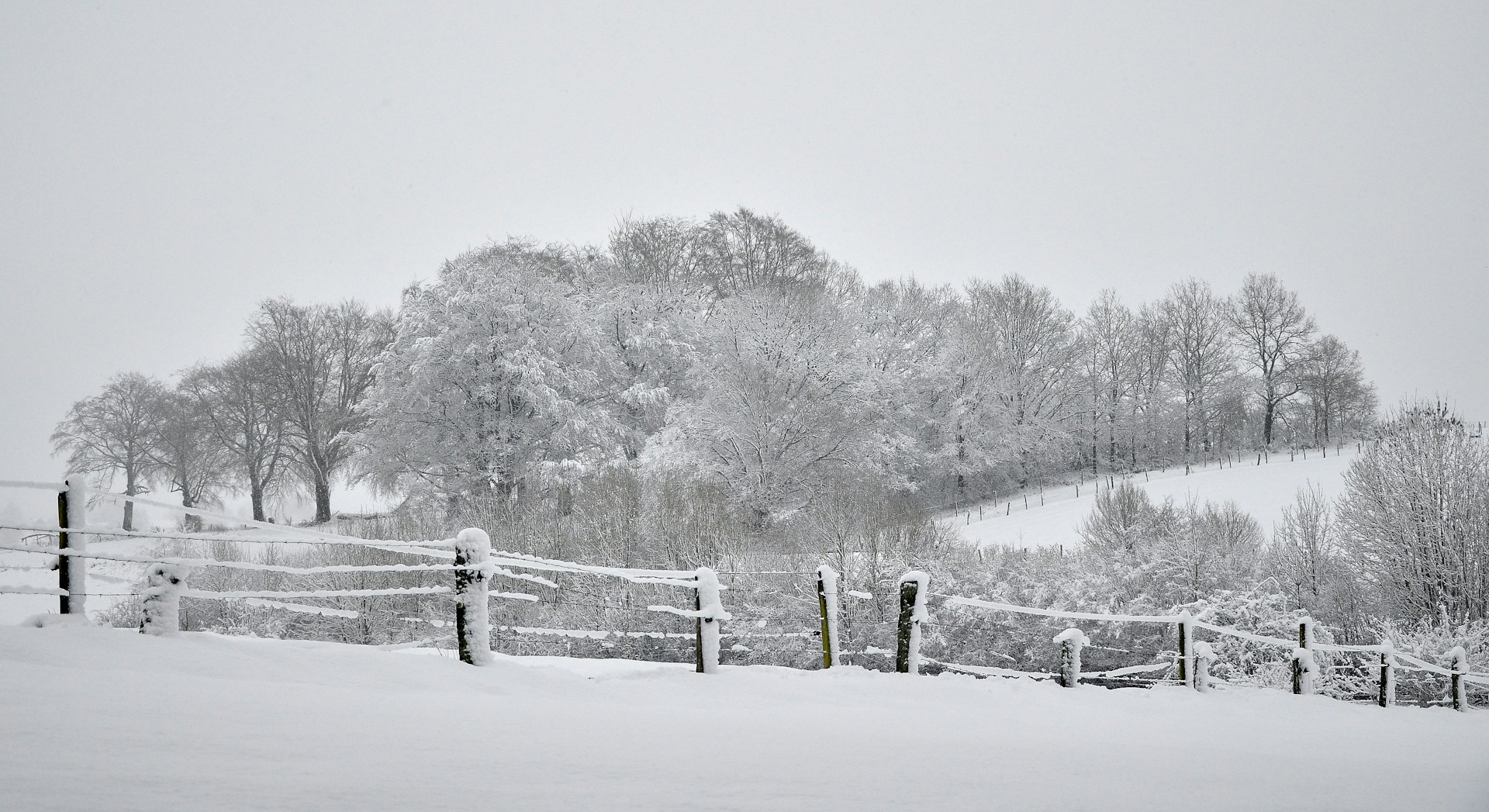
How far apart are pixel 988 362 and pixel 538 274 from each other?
2745cm

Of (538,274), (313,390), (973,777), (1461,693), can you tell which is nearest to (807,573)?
(1461,693)

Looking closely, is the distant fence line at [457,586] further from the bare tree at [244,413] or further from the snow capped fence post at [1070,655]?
the bare tree at [244,413]

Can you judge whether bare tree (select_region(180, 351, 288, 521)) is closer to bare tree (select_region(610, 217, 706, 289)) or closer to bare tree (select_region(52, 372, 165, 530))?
bare tree (select_region(52, 372, 165, 530))

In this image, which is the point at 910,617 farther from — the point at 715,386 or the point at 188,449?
the point at 188,449

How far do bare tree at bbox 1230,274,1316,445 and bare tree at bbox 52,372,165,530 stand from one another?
59.0 m

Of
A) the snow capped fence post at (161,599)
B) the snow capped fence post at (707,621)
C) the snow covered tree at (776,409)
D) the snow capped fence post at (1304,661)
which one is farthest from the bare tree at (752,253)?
the snow capped fence post at (161,599)

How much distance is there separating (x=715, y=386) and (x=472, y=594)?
78.8 feet

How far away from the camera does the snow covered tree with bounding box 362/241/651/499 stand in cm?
2659

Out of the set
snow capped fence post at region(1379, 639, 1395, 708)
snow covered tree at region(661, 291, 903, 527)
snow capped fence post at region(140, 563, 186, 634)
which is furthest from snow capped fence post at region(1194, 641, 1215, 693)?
snow covered tree at region(661, 291, 903, 527)

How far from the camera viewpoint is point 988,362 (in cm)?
4744

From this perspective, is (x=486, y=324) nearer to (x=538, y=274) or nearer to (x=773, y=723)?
(x=538, y=274)

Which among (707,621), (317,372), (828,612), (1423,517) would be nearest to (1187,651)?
(828,612)

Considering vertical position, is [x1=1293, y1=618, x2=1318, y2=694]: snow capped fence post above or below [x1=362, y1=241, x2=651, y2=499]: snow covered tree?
below

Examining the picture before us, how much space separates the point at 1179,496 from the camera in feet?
121
